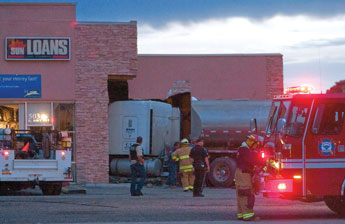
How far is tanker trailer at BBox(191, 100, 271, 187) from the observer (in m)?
27.1

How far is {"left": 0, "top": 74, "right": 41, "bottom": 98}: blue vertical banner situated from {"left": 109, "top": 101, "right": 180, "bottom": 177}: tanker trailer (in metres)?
3.07

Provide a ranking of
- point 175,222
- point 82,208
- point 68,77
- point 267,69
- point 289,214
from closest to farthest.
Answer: point 175,222 → point 289,214 → point 82,208 → point 68,77 → point 267,69

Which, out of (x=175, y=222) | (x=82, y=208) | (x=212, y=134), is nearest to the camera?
(x=175, y=222)

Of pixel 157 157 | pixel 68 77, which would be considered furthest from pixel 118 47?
pixel 157 157

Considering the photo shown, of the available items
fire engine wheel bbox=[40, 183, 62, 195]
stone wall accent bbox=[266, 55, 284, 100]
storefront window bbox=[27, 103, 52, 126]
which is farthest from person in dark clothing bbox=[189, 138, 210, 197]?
stone wall accent bbox=[266, 55, 284, 100]

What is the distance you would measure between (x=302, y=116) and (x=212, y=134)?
1287 centimetres

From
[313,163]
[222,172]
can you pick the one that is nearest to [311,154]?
[313,163]

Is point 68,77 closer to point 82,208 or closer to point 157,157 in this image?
point 157,157

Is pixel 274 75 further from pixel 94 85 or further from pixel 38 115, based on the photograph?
pixel 38 115

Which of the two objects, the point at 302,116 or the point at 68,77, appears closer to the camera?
the point at 302,116

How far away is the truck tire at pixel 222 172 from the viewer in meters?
27.1

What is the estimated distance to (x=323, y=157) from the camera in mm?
14156

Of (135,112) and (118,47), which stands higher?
(118,47)

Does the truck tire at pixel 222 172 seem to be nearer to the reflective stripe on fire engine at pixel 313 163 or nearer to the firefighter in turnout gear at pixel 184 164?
the firefighter in turnout gear at pixel 184 164
